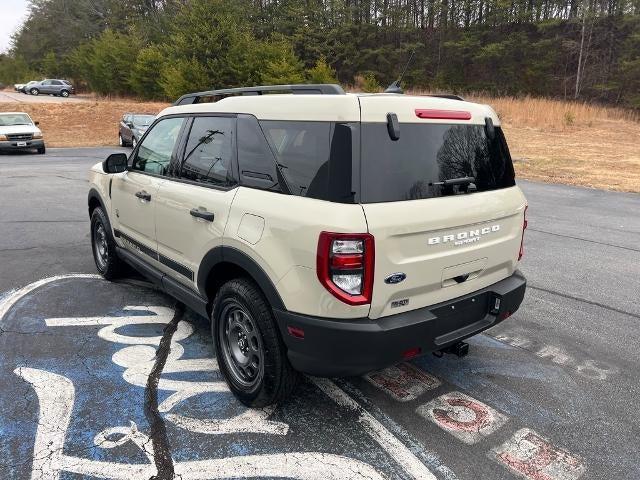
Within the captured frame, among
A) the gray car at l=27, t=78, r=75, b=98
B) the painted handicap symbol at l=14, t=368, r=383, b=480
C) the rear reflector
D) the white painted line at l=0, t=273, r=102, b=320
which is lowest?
the white painted line at l=0, t=273, r=102, b=320

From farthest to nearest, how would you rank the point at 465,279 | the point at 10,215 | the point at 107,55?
the point at 107,55 < the point at 10,215 < the point at 465,279

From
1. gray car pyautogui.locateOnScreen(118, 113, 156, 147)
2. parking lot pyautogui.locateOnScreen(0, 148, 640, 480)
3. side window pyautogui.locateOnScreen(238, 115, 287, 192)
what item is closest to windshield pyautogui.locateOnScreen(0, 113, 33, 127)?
gray car pyautogui.locateOnScreen(118, 113, 156, 147)

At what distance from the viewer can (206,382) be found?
3.31 meters

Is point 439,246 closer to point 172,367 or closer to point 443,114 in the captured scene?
point 443,114

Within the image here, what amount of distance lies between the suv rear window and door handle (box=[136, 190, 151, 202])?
2157 millimetres

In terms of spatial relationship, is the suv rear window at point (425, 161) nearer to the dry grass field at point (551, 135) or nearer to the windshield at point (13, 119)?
the dry grass field at point (551, 135)

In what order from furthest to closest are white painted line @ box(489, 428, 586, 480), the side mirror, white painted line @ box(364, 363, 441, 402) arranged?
the side mirror, white painted line @ box(364, 363, 441, 402), white painted line @ box(489, 428, 586, 480)

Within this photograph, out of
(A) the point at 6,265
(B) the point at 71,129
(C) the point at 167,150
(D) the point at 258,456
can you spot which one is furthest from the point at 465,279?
(B) the point at 71,129

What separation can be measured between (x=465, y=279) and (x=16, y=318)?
147 inches

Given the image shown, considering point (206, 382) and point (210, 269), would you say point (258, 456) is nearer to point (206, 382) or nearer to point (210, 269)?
point (206, 382)

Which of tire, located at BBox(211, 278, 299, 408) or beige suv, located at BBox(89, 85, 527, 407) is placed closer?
beige suv, located at BBox(89, 85, 527, 407)

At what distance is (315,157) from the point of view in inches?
102

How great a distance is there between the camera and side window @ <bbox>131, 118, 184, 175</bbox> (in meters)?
3.87

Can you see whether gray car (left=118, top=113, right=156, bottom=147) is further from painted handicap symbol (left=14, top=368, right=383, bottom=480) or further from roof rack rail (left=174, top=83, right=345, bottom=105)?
painted handicap symbol (left=14, top=368, right=383, bottom=480)
